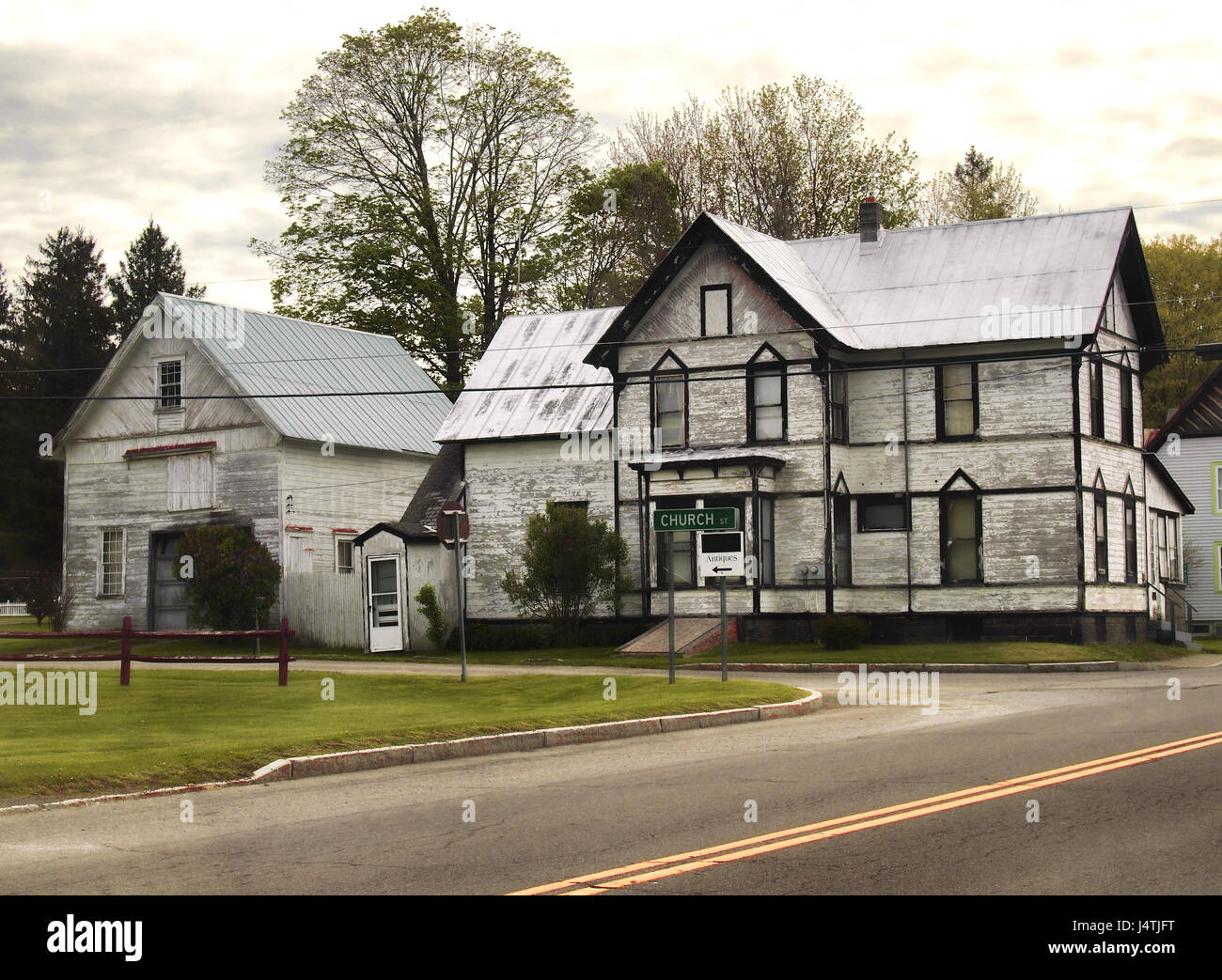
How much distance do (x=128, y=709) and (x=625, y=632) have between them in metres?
19.9

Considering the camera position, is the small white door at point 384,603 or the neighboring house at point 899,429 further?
the small white door at point 384,603

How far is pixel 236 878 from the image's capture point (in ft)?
29.6

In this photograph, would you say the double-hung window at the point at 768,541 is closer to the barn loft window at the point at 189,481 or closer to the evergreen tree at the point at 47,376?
the barn loft window at the point at 189,481

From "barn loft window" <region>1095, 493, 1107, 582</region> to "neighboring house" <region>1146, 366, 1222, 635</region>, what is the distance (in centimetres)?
1320

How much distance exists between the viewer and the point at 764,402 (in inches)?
1458

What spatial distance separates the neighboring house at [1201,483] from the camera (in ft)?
160

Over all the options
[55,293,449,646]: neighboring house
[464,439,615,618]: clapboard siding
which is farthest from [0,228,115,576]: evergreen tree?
[464,439,615,618]: clapboard siding

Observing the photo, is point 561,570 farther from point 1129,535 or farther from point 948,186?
point 948,186

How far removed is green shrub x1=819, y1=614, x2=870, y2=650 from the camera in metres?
33.4

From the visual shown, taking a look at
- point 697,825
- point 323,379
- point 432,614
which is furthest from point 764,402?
point 697,825

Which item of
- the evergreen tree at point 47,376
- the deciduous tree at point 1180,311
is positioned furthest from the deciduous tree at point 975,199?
the evergreen tree at point 47,376

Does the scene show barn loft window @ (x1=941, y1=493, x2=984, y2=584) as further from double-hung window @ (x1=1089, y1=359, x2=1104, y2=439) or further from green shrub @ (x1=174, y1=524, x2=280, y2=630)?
green shrub @ (x1=174, y1=524, x2=280, y2=630)

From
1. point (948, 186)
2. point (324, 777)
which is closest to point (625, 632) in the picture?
point (324, 777)

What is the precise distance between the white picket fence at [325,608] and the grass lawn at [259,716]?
472 inches
